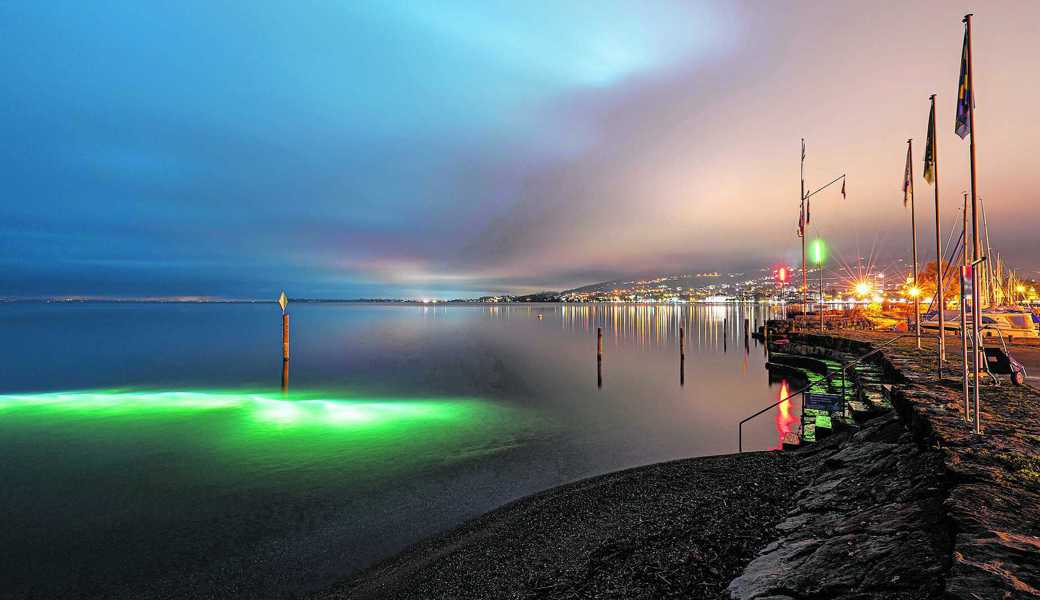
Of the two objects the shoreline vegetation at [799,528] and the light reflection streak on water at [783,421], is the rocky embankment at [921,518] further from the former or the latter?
the light reflection streak on water at [783,421]

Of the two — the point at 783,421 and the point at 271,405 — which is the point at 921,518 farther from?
the point at 271,405

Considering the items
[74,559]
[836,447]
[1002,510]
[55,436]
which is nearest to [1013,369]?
[836,447]

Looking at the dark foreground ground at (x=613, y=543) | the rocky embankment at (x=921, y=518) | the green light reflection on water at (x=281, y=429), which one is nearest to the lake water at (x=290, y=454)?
the green light reflection on water at (x=281, y=429)

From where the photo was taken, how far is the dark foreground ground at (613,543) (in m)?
6.04

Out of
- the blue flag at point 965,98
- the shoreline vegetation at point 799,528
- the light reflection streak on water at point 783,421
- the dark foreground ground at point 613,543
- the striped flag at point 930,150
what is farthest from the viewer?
the light reflection streak on water at point 783,421

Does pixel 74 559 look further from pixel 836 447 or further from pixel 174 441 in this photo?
pixel 836 447

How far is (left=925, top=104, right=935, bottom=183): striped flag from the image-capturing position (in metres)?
11.5

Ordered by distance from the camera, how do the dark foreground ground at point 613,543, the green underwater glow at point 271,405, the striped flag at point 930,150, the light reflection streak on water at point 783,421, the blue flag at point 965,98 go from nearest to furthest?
the dark foreground ground at point 613,543
the blue flag at point 965,98
the striped flag at point 930,150
the light reflection streak on water at point 783,421
the green underwater glow at point 271,405

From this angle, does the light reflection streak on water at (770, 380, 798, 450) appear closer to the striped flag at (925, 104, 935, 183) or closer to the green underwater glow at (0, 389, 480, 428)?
the striped flag at (925, 104, 935, 183)

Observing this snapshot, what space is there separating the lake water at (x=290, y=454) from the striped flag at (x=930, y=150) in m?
9.79

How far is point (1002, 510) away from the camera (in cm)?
454

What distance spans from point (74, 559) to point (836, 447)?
16.4 metres

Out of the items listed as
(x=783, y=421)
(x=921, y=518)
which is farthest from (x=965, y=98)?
(x=783, y=421)

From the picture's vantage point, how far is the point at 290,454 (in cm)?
1551
